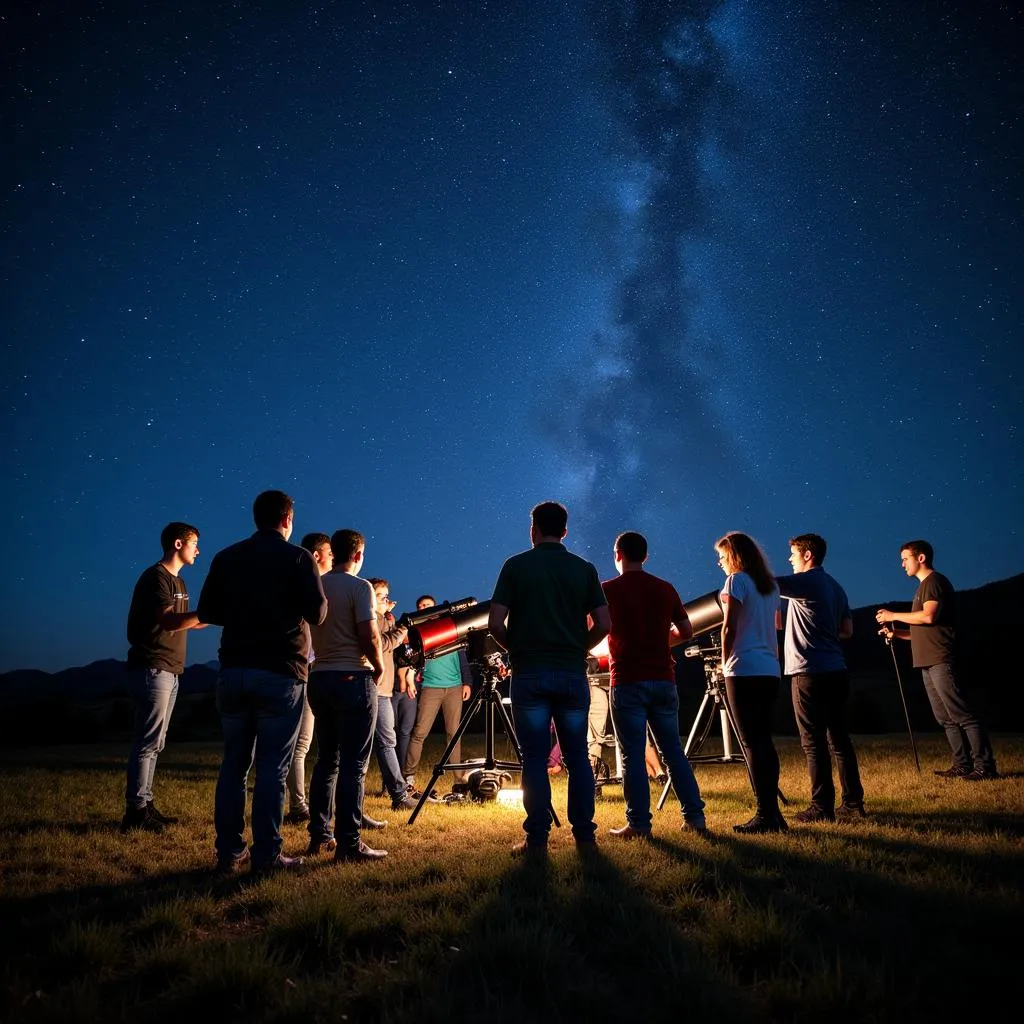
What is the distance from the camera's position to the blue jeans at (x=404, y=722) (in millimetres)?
8797

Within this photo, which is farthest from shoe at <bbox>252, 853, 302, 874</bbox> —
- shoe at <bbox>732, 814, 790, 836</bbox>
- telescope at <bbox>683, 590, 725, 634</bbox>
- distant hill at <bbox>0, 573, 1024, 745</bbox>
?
distant hill at <bbox>0, 573, 1024, 745</bbox>

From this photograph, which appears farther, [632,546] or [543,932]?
[632,546]

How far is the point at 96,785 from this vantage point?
9.46m

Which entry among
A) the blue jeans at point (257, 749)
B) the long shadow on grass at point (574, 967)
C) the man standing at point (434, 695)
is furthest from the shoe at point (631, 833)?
the man standing at point (434, 695)

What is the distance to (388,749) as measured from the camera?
7.23 meters

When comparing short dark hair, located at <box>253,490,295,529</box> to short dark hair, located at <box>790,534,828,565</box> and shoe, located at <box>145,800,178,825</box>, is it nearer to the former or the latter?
shoe, located at <box>145,800,178,825</box>

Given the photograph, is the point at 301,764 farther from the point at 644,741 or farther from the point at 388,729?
the point at 644,741

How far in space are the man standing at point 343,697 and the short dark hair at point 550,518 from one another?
1.44 meters

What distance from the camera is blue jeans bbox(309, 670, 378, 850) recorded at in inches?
185

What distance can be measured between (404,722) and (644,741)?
4.58 meters

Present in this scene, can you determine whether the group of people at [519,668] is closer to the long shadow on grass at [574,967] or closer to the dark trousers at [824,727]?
the dark trousers at [824,727]

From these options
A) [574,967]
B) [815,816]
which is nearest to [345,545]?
[574,967]

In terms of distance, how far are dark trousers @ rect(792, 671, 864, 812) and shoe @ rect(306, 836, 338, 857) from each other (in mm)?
4087

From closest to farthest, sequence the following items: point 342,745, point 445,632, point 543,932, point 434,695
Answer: point 543,932 → point 342,745 → point 445,632 → point 434,695
